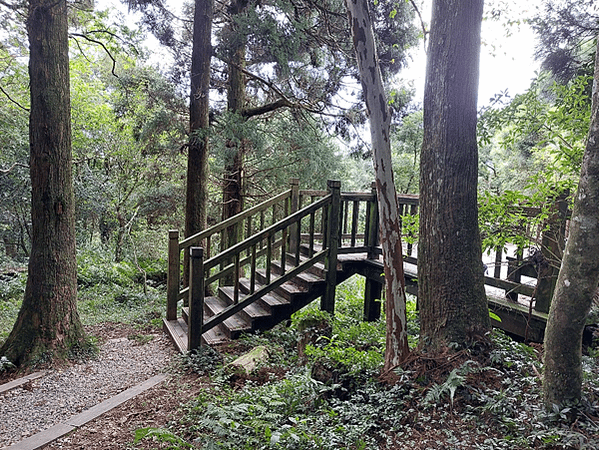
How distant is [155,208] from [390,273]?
859 centimetres

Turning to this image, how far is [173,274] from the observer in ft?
19.3

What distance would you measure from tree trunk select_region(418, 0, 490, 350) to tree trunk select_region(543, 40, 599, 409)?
0.80 meters

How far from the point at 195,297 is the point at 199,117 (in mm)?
3839

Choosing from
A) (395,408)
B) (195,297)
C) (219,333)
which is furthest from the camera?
(219,333)

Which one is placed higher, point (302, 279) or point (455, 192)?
point (455, 192)

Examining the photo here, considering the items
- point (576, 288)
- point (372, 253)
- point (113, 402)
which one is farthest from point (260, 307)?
point (576, 288)

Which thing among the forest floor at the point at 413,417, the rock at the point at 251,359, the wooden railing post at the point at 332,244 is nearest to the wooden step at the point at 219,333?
the rock at the point at 251,359

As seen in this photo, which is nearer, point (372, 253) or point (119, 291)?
point (372, 253)

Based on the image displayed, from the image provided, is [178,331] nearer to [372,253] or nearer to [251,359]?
[251,359]

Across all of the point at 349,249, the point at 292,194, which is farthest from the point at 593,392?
the point at 292,194

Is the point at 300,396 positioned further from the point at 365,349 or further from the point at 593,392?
the point at 593,392

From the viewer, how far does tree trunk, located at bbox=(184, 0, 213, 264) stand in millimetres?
6996

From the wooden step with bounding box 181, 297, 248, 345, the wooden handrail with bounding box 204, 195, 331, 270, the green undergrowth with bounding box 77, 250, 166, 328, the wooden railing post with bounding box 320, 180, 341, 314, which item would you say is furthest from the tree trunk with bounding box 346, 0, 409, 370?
the green undergrowth with bounding box 77, 250, 166, 328

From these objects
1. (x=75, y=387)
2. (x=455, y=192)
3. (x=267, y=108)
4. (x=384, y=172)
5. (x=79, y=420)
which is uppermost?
(x=267, y=108)
